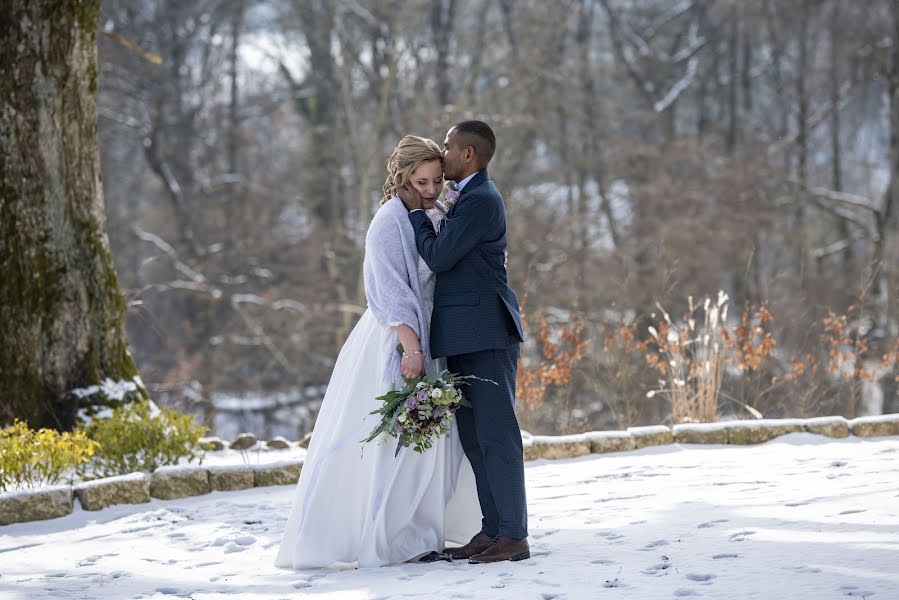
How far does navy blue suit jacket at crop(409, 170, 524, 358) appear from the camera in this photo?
379cm

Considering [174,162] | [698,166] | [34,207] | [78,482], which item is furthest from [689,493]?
[174,162]

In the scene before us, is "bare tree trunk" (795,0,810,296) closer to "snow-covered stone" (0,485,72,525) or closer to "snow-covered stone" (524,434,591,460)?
"snow-covered stone" (524,434,591,460)

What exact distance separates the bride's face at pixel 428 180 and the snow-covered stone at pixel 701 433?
3.00 meters

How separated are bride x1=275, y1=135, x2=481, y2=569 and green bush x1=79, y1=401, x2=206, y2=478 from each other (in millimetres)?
2142

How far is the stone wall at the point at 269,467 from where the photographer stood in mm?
5184

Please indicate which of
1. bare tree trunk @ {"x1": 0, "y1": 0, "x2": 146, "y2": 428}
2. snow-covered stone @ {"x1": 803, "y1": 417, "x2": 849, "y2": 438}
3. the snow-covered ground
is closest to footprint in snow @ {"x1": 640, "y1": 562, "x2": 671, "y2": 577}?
the snow-covered ground

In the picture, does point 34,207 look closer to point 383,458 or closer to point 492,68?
point 383,458

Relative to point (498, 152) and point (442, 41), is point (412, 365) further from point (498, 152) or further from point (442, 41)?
point (442, 41)

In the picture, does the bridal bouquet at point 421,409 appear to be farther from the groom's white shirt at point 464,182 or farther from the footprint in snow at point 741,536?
the footprint in snow at point 741,536

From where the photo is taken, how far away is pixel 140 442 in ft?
19.5

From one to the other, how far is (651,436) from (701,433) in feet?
0.97

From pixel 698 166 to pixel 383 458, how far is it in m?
13.9

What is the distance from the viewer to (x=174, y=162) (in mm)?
18766

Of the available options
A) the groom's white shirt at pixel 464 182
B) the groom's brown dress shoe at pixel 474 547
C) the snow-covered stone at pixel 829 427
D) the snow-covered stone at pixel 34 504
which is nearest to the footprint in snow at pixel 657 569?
the groom's brown dress shoe at pixel 474 547
